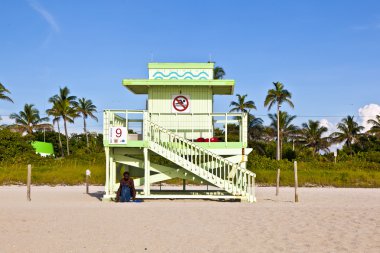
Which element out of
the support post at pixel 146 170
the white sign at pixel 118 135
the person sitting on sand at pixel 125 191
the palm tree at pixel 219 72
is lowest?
the person sitting on sand at pixel 125 191

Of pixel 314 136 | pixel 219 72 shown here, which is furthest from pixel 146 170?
pixel 314 136

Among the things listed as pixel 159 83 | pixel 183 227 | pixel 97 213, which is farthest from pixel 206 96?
pixel 183 227

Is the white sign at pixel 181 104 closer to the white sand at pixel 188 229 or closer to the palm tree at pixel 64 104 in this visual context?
the white sand at pixel 188 229

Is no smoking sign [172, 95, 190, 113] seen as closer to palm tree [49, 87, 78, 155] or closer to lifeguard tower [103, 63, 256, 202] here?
lifeguard tower [103, 63, 256, 202]

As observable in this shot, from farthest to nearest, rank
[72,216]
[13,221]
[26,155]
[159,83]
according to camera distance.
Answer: [26,155] → [159,83] → [72,216] → [13,221]

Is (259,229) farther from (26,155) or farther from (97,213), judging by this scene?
(26,155)

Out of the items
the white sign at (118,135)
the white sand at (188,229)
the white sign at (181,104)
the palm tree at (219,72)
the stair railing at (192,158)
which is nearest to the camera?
the white sand at (188,229)

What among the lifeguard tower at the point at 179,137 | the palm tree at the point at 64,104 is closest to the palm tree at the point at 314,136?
the palm tree at the point at 64,104

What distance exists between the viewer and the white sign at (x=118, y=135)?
1906 centimetres

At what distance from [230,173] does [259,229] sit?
24.3 ft

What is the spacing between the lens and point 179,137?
1889cm

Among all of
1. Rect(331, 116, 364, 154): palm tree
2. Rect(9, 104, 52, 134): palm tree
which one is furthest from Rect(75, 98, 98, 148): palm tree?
Rect(331, 116, 364, 154): palm tree

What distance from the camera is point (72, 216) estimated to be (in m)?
14.3

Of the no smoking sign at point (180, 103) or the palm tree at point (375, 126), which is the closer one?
the no smoking sign at point (180, 103)
